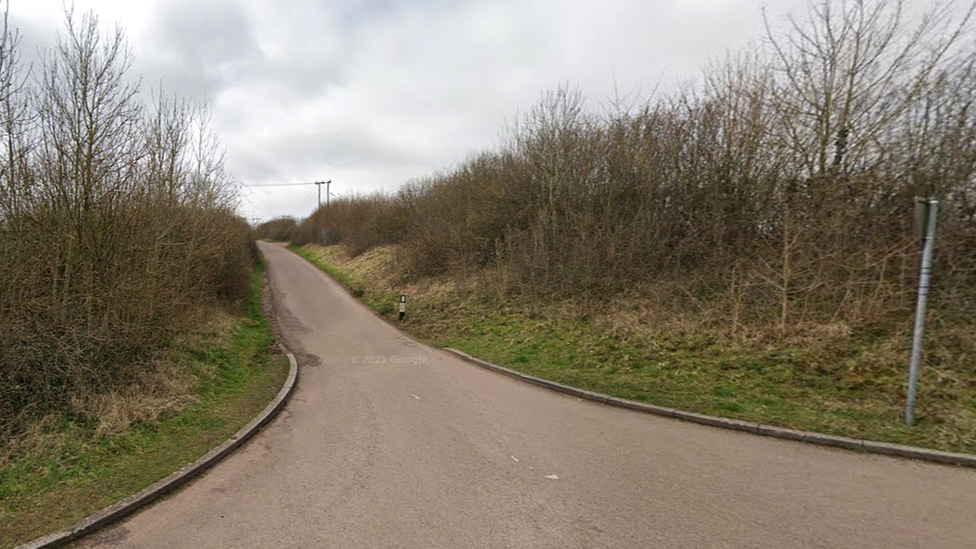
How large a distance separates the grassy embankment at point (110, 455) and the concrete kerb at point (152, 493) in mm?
114

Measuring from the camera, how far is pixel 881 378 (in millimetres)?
6871

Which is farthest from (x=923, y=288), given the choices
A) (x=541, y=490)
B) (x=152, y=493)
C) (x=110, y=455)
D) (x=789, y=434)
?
(x=110, y=455)

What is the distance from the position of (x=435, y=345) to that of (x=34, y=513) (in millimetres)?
8634

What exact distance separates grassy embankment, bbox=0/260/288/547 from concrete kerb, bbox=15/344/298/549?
0.11 metres

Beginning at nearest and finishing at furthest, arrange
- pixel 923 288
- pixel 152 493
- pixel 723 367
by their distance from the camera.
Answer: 1. pixel 152 493
2. pixel 923 288
3. pixel 723 367

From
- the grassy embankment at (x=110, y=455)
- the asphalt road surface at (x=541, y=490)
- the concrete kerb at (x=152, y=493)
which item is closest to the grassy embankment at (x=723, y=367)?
the asphalt road surface at (x=541, y=490)

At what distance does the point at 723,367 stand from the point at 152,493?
844 cm

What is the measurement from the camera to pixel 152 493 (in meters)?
4.11

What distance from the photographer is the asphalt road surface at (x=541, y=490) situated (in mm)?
3432

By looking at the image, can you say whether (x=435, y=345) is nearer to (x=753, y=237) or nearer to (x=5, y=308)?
(x=5, y=308)

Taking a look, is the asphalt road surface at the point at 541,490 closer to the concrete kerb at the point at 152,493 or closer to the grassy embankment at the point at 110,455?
the concrete kerb at the point at 152,493

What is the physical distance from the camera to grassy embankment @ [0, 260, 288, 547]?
3.85 m

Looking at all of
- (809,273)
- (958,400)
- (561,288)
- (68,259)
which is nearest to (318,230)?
(561,288)

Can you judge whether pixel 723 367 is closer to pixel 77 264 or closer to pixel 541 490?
pixel 541 490
